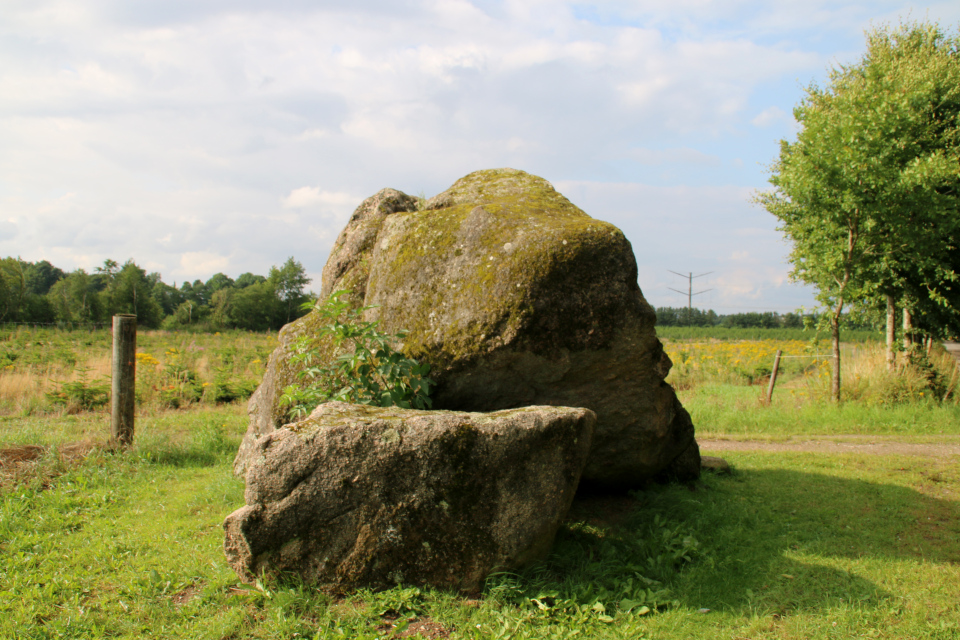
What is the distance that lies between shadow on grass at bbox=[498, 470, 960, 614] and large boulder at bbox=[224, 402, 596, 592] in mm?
488

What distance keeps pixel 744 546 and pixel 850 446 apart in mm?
6211

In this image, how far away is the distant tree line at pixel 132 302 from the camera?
3334 cm

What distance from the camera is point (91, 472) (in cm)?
673

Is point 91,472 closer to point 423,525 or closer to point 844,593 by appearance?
point 423,525

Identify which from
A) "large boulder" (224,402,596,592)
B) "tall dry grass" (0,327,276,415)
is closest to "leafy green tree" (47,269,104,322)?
"tall dry grass" (0,327,276,415)

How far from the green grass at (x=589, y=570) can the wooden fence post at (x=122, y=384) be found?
2.51 ft

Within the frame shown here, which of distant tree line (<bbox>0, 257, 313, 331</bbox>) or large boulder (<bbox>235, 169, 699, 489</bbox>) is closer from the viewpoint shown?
large boulder (<bbox>235, 169, 699, 489</bbox>)

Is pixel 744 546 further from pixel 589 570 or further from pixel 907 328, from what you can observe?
pixel 907 328

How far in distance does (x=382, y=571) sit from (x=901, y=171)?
13.1m

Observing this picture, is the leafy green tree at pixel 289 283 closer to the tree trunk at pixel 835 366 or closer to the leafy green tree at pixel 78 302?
the leafy green tree at pixel 78 302

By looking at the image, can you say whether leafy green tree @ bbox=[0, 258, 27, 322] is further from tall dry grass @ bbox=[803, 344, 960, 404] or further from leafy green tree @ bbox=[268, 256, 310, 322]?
tall dry grass @ bbox=[803, 344, 960, 404]

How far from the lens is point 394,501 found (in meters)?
3.73

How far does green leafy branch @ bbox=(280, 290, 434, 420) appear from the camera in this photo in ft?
15.1

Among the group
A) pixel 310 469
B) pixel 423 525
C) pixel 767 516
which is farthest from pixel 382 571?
pixel 767 516
